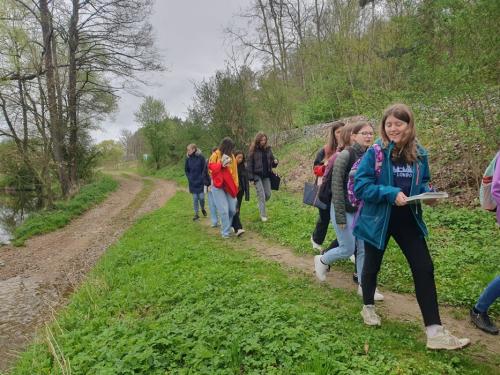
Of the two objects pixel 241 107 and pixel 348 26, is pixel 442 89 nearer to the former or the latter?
pixel 348 26

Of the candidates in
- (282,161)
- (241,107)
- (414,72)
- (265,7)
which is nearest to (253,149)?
(414,72)

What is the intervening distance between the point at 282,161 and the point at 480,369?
14.7 m

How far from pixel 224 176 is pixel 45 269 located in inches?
188

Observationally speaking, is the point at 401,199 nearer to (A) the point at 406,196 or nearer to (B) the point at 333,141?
(A) the point at 406,196

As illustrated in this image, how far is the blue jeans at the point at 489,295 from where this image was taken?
3426 millimetres

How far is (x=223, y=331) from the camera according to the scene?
3.72m

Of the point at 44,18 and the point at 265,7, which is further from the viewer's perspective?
the point at 265,7

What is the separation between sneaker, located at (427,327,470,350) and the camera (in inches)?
123

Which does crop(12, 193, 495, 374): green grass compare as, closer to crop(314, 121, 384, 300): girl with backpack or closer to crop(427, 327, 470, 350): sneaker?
crop(427, 327, 470, 350): sneaker

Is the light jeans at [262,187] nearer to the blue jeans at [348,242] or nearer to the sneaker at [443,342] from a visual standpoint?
the blue jeans at [348,242]

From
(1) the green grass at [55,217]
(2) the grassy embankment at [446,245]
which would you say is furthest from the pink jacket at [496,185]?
(1) the green grass at [55,217]

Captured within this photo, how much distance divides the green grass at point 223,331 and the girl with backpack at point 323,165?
957 mm

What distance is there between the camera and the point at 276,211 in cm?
966

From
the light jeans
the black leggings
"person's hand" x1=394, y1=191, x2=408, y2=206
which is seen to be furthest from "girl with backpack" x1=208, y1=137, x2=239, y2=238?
"person's hand" x1=394, y1=191, x2=408, y2=206
